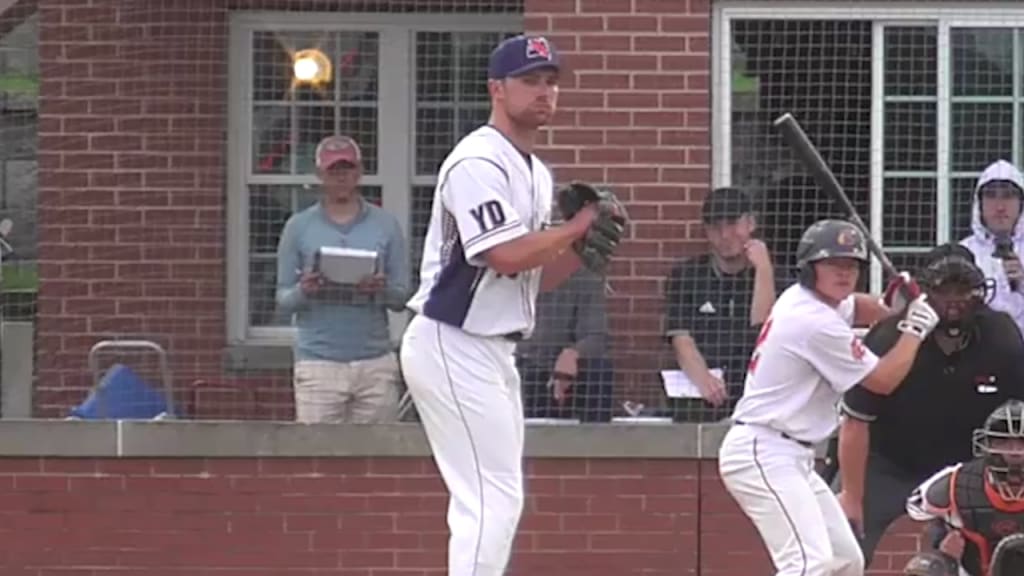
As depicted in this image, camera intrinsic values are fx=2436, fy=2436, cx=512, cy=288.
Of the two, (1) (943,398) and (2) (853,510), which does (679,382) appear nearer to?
(1) (943,398)

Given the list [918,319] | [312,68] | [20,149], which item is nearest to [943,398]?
[918,319]

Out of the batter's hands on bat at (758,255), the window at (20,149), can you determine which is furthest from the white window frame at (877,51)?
the window at (20,149)

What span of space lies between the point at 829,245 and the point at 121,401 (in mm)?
3731

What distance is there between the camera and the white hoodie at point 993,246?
1031cm

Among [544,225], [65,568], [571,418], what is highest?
[544,225]

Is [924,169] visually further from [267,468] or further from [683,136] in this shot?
[267,468]

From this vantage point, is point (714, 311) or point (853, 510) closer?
point (853, 510)

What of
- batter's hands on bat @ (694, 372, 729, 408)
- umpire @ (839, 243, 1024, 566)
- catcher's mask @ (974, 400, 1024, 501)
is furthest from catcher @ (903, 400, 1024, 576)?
batter's hands on bat @ (694, 372, 729, 408)

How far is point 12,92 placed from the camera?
452 inches

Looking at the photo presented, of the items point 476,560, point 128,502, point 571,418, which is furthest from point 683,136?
point 476,560

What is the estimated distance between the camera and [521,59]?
7379 mm

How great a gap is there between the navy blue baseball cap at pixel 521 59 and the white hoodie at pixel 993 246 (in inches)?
136

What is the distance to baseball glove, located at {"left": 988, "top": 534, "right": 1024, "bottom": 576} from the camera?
27.2 feet

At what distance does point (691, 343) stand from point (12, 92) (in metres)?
3.45
